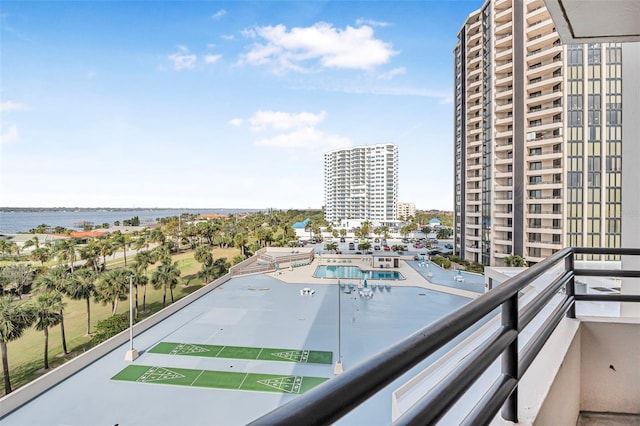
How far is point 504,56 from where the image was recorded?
19.1m

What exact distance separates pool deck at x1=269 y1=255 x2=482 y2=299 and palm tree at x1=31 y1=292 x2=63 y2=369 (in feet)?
32.4

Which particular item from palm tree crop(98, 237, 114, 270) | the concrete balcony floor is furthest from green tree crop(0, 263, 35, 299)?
the concrete balcony floor

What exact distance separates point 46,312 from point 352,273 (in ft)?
46.8

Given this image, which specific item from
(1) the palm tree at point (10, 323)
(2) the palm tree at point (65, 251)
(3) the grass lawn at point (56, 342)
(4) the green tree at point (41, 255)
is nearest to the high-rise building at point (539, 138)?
(3) the grass lawn at point (56, 342)

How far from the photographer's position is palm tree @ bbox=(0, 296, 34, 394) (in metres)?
9.05

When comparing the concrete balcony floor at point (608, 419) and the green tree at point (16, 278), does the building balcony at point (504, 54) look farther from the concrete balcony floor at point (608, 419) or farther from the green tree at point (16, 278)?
the green tree at point (16, 278)

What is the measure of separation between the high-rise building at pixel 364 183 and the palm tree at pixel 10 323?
43.8m

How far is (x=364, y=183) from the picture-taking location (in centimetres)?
5138

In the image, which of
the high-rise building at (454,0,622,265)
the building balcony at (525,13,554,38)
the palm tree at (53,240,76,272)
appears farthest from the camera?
the palm tree at (53,240,76,272)

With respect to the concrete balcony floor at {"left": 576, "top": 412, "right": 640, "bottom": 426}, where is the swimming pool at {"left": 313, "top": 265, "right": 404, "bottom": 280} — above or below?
below

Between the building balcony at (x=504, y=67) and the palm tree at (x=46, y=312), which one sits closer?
the palm tree at (x=46, y=312)

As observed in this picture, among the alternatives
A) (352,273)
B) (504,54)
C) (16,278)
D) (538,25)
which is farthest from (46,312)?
(538,25)

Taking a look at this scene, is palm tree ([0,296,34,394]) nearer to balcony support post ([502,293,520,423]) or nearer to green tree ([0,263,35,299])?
green tree ([0,263,35,299])

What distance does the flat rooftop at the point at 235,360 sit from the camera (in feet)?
22.3
